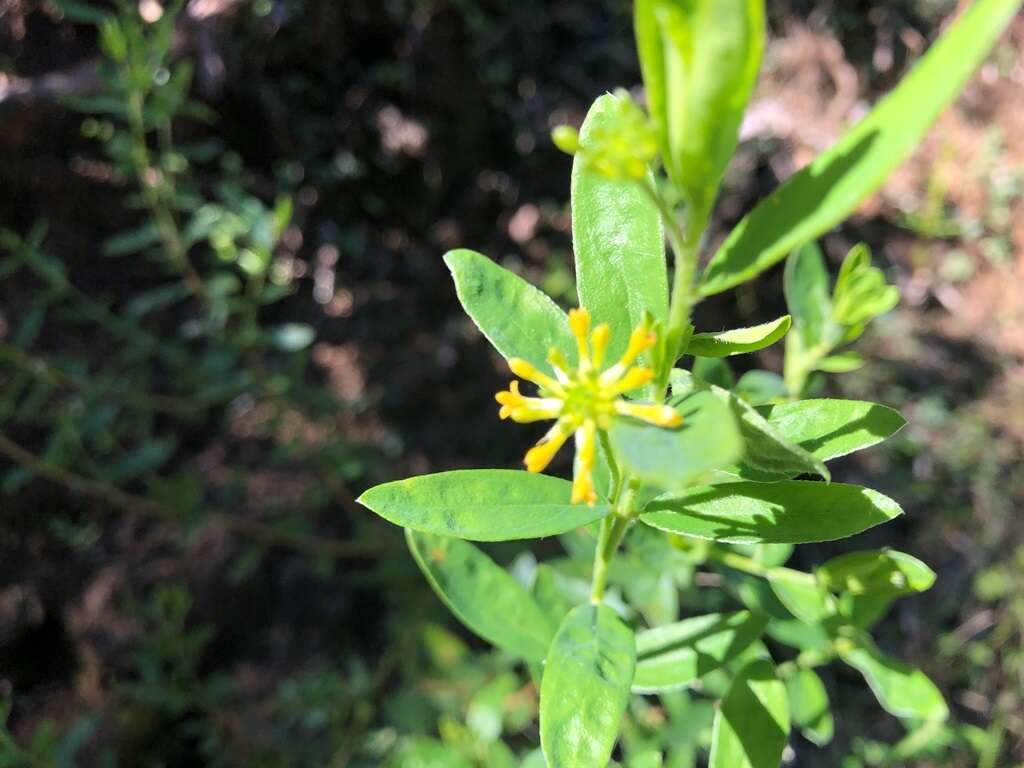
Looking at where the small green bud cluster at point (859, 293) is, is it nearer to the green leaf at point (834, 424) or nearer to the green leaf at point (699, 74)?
the green leaf at point (834, 424)

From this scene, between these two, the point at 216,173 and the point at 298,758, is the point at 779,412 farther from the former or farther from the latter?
the point at 216,173

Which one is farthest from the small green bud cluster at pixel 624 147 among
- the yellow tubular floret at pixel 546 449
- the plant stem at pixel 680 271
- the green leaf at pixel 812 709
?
the green leaf at pixel 812 709

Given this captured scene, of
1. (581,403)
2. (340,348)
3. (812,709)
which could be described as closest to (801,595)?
(812,709)

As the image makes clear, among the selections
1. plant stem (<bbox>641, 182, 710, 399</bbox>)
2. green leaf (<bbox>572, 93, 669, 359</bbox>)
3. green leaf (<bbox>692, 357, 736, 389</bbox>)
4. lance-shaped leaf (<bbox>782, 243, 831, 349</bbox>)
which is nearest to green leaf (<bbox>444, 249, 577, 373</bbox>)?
green leaf (<bbox>572, 93, 669, 359</bbox>)

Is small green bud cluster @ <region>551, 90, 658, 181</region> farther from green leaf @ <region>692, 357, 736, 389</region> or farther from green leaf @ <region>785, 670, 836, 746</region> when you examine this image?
green leaf @ <region>785, 670, 836, 746</region>

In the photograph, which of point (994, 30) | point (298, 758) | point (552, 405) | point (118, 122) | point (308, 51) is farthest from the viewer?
point (308, 51)

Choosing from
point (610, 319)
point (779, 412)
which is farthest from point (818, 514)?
point (610, 319)
